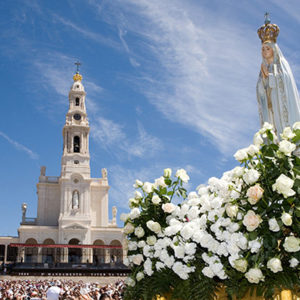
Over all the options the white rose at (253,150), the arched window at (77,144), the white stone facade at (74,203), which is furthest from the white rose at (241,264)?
the arched window at (77,144)

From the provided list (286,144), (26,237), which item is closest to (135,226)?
(286,144)

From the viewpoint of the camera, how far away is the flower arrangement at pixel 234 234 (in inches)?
149

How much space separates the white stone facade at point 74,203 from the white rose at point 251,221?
160 ft

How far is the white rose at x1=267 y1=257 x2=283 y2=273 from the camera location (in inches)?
142

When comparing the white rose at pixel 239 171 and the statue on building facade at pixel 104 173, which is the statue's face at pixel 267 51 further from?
the statue on building facade at pixel 104 173

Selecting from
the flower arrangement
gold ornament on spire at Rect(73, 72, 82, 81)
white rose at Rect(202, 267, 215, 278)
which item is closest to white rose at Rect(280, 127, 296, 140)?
the flower arrangement

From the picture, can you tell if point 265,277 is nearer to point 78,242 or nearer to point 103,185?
point 78,242

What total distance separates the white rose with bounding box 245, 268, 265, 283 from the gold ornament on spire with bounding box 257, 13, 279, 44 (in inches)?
276

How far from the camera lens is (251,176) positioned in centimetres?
387

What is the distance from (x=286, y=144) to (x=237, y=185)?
0.65 metres

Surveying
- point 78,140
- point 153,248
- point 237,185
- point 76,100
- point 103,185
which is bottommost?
point 153,248

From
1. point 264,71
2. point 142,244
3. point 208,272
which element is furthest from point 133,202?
point 264,71

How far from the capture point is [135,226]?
5395mm

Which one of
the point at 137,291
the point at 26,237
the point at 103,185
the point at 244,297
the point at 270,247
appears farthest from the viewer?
the point at 103,185
